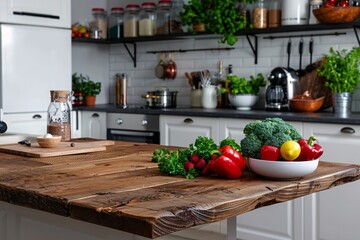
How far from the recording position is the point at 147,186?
6.06 ft

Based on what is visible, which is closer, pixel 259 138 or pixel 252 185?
pixel 252 185

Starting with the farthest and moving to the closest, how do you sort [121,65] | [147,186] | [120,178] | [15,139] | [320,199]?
1. [121,65]
2. [320,199]
3. [15,139]
4. [120,178]
5. [147,186]

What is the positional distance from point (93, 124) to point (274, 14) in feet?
6.42

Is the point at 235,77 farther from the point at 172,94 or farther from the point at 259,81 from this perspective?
the point at 172,94

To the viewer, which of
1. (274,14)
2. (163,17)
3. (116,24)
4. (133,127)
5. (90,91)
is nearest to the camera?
(274,14)

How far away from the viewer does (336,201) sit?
12.6 ft

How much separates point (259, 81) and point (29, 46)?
79.6 inches

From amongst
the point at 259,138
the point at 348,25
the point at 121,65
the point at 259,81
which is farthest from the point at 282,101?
the point at 259,138

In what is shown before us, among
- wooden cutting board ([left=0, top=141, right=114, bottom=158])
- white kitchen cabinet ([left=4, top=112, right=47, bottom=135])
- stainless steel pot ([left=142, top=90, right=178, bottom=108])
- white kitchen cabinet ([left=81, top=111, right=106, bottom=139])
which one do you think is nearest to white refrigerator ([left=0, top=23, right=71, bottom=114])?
white kitchen cabinet ([left=4, top=112, right=47, bottom=135])

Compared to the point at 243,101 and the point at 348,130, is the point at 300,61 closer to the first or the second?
the point at 243,101

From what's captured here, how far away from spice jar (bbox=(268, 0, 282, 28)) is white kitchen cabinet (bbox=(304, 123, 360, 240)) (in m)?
1.20

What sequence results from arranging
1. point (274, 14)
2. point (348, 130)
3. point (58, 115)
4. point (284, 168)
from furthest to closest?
point (274, 14) < point (348, 130) < point (58, 115) < point (284, 168)

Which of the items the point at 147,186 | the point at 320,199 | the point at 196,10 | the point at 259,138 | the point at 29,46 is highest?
the point at 196,10

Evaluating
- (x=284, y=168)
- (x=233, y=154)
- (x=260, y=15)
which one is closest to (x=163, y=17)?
(x=260, y=15)
